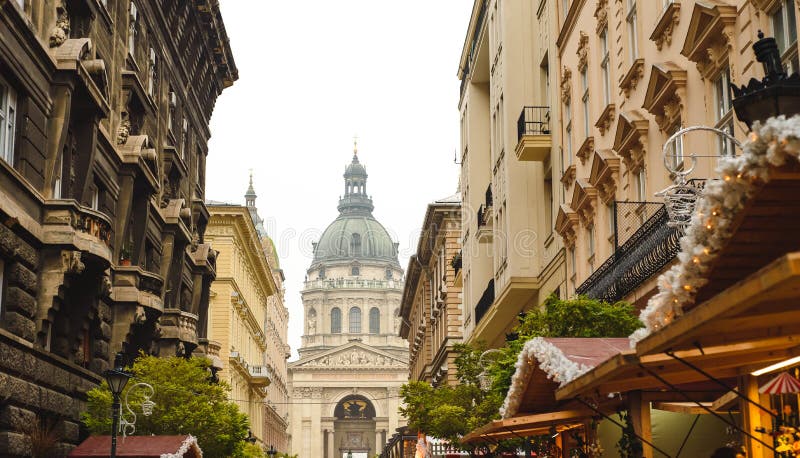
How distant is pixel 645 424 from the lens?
1177 cm

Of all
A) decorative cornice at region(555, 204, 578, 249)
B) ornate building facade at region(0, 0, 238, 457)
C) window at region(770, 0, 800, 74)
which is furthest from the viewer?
decorative cornice at region(555, 204, 578, 249)

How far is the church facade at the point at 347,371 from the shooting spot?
17075 cm

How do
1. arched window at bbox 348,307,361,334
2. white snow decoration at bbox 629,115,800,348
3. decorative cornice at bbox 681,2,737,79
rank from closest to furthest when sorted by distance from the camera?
white snow decoration at bbox 629,115,800,348
decorative cornice at bbox 681,2,737,79
arched window at bbox 348,307,361,334

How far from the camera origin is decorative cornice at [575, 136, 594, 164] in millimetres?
26656

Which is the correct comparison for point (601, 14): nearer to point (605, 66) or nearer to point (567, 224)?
point (605, 66)

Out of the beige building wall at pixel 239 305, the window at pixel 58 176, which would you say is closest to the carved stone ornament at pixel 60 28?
the window at pixel 58 176

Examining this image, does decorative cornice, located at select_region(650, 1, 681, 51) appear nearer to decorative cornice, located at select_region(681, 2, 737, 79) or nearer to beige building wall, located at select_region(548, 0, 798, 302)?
beige building wall, located at select_region(548, 0, 798, 302)

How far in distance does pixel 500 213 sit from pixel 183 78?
Answer: 10.9 metres

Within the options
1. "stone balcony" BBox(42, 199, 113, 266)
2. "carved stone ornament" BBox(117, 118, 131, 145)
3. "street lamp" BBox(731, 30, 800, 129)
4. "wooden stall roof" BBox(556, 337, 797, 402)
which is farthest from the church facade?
"street lamp" BBox(731, 30, 800, 129)

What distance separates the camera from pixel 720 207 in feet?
23.1

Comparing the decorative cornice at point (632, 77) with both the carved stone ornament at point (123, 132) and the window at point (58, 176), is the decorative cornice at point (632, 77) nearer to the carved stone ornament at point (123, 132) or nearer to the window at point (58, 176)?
the window at point (58, 176)

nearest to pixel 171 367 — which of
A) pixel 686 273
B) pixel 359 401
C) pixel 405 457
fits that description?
pixel 686 273

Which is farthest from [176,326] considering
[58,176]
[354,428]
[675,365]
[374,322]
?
[374,322]

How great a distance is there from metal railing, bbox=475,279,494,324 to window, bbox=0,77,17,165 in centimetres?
2164
